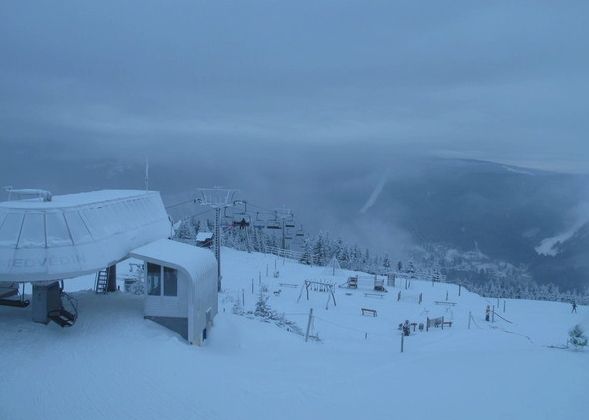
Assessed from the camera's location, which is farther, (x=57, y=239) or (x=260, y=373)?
(x=57, y=239)

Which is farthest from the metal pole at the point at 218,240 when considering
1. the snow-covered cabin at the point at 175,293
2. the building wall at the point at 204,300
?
the snow-covered cabin at the point at 175,293

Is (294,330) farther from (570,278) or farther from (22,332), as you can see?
(570,278)

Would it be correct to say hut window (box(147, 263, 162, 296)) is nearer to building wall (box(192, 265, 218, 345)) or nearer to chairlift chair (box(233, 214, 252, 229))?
building wall (box(192, 265, 218, 345))

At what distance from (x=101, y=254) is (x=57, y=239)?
4.32 ft

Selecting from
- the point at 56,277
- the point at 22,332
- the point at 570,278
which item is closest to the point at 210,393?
the point at 56,277

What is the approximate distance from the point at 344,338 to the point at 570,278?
91.0m

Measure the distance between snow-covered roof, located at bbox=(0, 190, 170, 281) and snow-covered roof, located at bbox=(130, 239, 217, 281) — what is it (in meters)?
0.80

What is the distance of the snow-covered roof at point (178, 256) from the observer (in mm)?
13711

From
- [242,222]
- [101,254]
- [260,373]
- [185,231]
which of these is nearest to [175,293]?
[101,254]

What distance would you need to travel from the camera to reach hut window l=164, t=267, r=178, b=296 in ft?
45.6

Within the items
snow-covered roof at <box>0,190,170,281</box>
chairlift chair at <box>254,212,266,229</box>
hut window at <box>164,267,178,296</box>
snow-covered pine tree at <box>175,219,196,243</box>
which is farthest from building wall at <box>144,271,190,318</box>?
snow-covered pine tree at <box>175,219,196,243</box>

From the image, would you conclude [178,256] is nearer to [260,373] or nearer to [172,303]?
[172,303]

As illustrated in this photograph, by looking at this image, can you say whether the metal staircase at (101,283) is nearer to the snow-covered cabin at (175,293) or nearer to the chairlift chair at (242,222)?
the snow-covered cabin at (175,293)

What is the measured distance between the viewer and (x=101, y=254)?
13227mm
